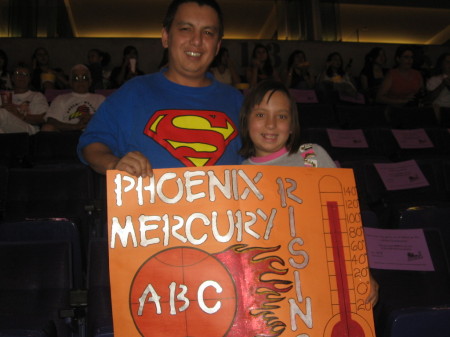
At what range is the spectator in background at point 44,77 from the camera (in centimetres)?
518

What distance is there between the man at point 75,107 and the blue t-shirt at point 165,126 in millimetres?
2716

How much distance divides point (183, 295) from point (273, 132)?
632 mm

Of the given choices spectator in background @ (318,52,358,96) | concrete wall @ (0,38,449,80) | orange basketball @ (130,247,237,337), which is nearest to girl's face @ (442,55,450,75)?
spectator in background @ (318,52,358,96)

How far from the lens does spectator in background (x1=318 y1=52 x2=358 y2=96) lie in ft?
17.2

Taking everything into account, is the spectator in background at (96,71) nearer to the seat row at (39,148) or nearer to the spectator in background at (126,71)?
the spectator in background at (126,71)

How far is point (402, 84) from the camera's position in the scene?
507 centimetres

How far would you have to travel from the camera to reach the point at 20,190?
2.57 meters

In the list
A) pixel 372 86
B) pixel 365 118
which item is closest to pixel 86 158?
pixel 365 118

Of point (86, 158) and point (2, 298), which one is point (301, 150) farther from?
point (2, 298)

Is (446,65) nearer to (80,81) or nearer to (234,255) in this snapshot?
(80,81)

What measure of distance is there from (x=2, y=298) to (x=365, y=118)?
356 centimetres

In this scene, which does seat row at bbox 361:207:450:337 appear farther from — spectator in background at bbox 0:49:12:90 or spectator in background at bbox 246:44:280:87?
spectator in background at bbox 0:49:12:90

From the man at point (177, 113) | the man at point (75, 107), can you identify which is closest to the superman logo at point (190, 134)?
the man at point (177, 113)

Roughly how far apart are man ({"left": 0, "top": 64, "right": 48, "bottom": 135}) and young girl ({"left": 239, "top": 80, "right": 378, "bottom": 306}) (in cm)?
287
